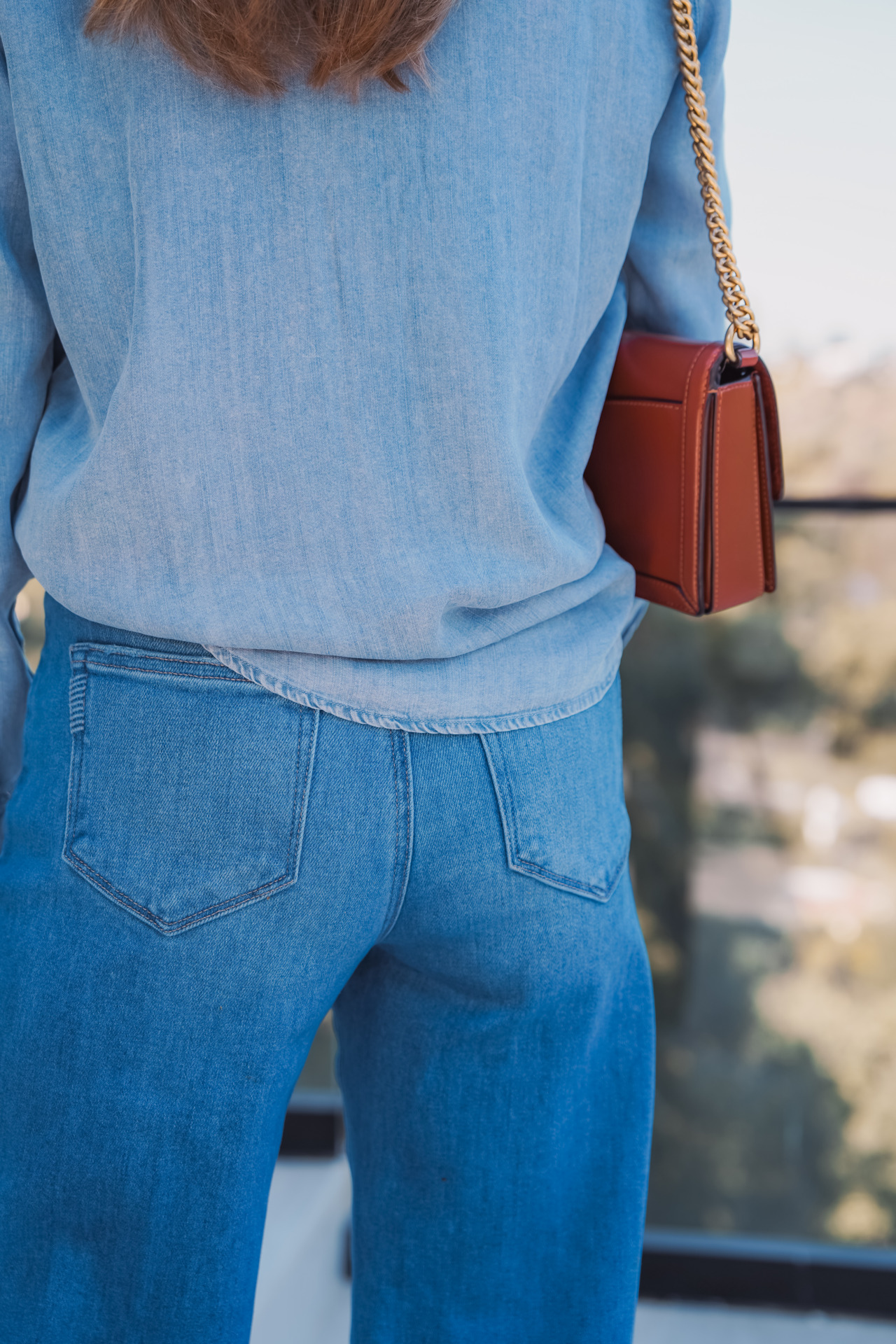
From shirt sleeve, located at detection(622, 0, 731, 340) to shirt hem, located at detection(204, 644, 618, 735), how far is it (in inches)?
15.8

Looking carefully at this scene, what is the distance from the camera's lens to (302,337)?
0.56 m

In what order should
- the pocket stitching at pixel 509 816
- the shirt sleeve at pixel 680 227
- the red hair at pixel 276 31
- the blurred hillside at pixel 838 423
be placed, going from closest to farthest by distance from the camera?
1. the red hair at pixel 276 31
2. the pocket stitching at pixel 509 816
3. the shirt sleeve at pixel 680 227
4. the blurred hillside at pixel 838 423

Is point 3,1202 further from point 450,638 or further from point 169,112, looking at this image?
point 169,112

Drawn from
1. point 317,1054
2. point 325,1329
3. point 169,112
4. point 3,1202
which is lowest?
point 325,1329

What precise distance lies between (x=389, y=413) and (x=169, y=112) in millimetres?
196

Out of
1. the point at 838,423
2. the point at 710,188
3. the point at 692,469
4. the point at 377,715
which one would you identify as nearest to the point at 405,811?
the point at 377,715

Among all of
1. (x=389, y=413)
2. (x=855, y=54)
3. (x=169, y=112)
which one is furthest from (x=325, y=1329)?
(x=855, y=54)

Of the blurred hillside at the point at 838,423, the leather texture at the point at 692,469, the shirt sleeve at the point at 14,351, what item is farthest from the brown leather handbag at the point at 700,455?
the blurred hillside at the point at 838,423

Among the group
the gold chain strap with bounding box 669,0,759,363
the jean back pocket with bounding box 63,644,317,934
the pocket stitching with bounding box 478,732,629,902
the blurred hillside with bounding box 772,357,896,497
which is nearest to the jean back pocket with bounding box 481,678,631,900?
the pocket stitching with bounding box 478,732,629,902

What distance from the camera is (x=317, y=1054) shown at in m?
1.79

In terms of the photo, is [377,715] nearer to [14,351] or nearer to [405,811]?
[405,811]

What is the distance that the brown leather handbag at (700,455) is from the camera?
747 mm

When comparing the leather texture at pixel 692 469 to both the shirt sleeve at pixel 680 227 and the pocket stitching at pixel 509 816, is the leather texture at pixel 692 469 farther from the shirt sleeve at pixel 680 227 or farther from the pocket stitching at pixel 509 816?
the pocket stitching at pixel 509 816

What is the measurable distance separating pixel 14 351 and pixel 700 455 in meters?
0.47
